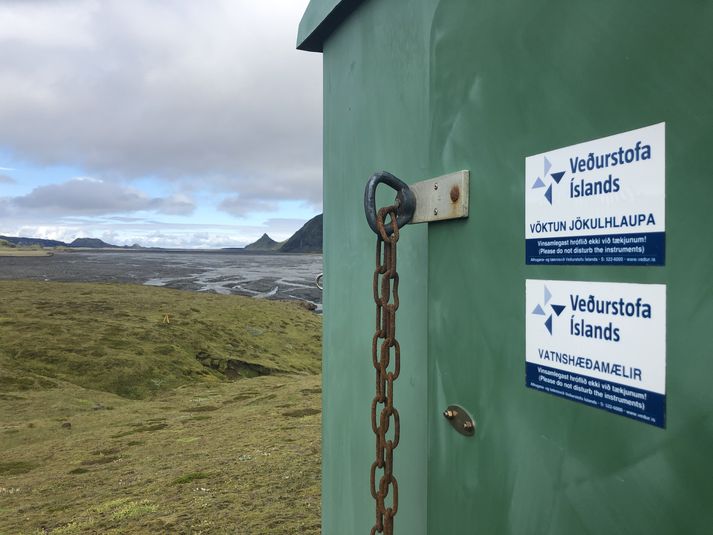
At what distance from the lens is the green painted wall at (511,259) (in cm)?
126

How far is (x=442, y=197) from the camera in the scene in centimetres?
205

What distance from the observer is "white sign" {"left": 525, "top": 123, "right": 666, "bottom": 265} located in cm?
133

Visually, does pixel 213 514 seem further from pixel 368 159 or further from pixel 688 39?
pixel 688 39

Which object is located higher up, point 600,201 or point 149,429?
point 600,201

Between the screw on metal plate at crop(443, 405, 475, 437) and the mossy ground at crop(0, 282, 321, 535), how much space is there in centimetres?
323

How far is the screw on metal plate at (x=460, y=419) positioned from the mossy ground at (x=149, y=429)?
323 centimetres

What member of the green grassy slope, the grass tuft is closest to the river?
the green grassy slope

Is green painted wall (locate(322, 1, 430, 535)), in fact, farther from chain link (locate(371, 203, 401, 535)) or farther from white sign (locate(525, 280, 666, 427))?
white sign (locate(525, 280, 666, 427))

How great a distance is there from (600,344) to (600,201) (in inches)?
15.1

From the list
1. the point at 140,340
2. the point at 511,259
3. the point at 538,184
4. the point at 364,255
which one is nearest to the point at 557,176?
the point at 538,184

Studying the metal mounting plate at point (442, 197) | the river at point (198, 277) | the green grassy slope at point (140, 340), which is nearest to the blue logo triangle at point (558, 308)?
the metal mounting plate at point (442, 197)

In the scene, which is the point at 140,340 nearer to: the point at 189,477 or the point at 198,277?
the point at 189,477

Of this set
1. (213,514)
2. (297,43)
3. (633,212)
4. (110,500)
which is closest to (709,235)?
(633,212)

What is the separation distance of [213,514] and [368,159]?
3.91m
